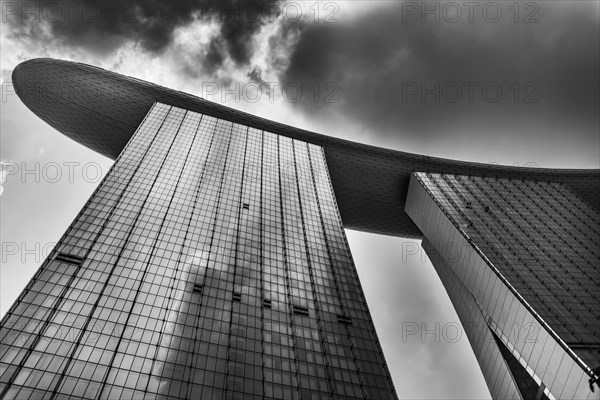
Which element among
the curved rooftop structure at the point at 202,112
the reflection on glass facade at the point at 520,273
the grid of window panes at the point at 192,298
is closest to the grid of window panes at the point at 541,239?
the reflection on glass facade at the point at 520,273

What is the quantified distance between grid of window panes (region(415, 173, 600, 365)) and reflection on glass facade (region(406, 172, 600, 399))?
0.14 metres

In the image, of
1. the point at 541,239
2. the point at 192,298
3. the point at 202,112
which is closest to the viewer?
the point at 192,298

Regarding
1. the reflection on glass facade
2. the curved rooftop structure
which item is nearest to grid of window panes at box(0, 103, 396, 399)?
the reflection on glass facade

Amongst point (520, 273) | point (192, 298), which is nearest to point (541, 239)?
point (520, 273)

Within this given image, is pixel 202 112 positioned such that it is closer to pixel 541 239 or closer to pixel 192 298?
pixel 192 298

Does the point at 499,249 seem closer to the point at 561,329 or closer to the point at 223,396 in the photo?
the point at 561,329

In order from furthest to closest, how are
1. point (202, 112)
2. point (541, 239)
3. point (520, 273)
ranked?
1. point (202, 112)
2. point (541, 239)
3. point (520, 273)

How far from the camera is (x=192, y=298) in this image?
39.7 metres

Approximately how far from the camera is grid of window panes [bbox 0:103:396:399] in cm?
3134

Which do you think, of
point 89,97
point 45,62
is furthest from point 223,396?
point 45,62

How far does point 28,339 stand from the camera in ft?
102

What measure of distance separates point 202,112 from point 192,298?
4498cm

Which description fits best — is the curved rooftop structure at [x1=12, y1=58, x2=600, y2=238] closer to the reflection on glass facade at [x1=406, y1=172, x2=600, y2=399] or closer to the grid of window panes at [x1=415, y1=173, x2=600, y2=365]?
the reflection on glass facade at [x1=406, y1=172, x2=600, y2=399]

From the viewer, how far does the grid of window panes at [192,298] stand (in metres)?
31.3
